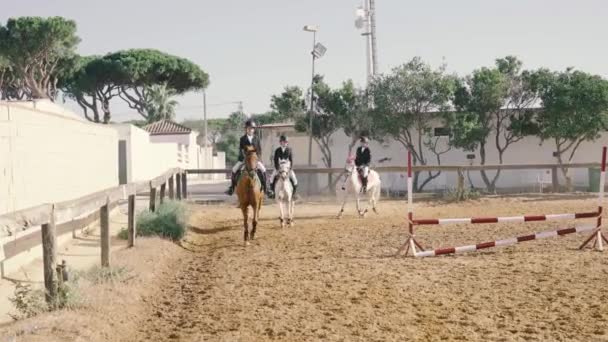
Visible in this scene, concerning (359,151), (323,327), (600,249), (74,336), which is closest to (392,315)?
(323,327)

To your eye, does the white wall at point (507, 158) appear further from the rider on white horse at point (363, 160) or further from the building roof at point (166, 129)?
the building roof at point (166, 129)

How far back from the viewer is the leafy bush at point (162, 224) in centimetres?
1147

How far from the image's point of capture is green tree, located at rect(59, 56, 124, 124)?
44656 millimetres

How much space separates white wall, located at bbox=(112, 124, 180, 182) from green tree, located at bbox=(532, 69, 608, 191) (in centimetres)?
1521

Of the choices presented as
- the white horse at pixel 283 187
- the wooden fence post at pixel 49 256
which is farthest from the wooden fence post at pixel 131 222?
the white horse at pixel 283 187

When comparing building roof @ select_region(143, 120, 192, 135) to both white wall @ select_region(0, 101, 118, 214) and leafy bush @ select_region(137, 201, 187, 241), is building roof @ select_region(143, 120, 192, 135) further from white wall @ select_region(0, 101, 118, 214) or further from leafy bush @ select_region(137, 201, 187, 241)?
leafy bush @ select_region(137, 201, 187, 241)

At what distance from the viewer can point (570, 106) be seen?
75.0ft

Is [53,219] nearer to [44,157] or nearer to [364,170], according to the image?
[44,157]

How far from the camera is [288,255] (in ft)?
32.1

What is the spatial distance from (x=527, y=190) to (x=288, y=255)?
16.5m

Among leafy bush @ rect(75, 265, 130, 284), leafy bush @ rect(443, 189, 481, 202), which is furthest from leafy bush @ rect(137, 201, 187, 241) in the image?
leafy bush @ rect(443, 189, 481, 202)

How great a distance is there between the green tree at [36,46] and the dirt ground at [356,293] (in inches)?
1205

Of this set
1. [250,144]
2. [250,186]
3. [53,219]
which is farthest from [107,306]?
[250,144]

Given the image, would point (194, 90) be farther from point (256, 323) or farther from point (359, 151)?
point (256, 323)
